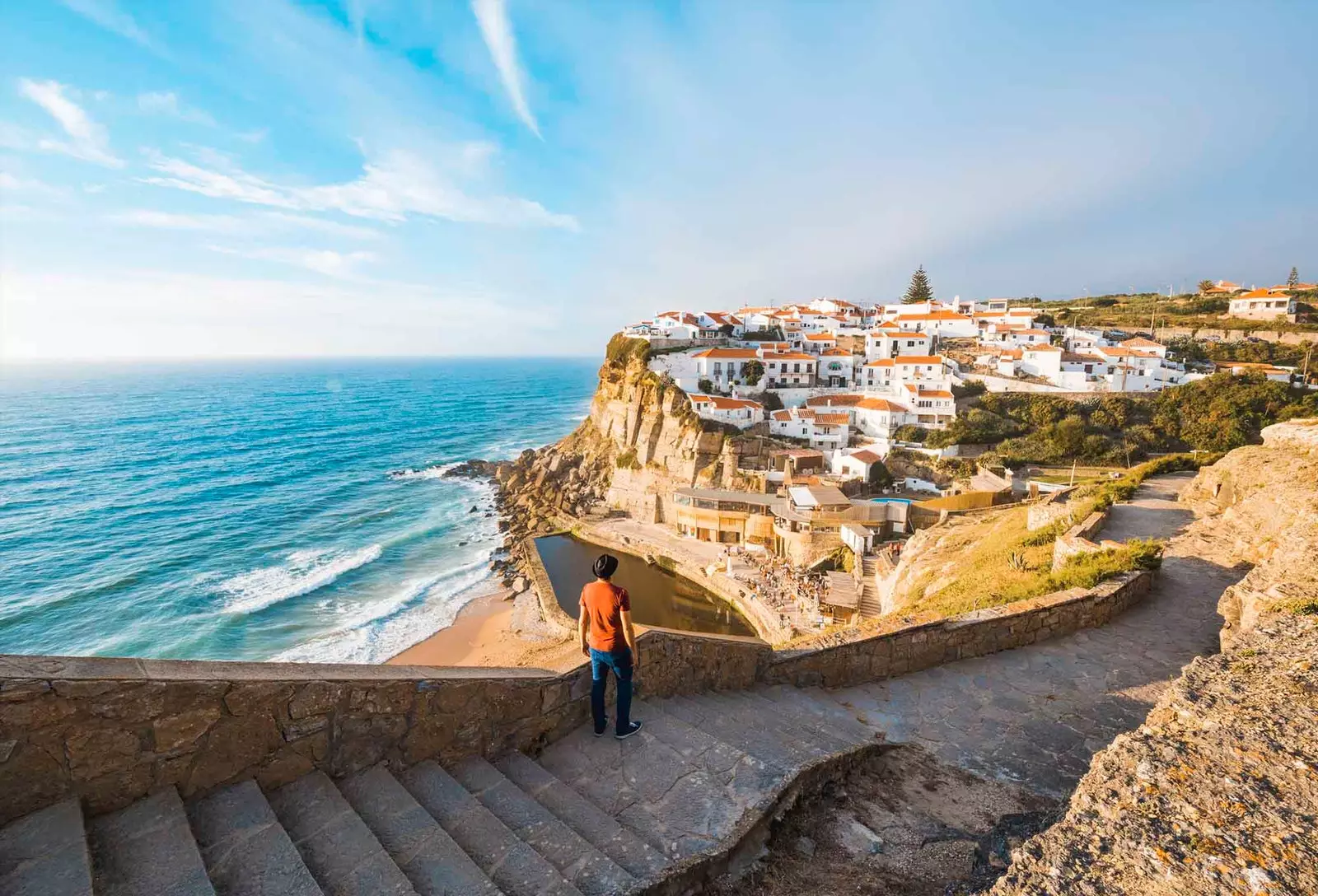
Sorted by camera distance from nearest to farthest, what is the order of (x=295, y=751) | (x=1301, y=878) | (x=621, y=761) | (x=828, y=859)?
1. (x=1301, y=878)
2. (x=295, y=751)
3. (x=828, y=859)
4. (x=621, y=761)

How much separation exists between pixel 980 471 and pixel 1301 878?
1426 inches

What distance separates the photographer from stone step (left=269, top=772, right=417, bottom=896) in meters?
2.89

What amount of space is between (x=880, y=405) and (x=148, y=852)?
44904 mm

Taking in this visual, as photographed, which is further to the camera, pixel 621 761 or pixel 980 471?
pixel 980 471

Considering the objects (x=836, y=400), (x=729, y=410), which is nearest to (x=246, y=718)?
(x=729, y=410)

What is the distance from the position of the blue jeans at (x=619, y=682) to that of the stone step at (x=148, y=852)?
2762 mm

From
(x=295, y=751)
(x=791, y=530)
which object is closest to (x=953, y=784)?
(x=295, y=751)

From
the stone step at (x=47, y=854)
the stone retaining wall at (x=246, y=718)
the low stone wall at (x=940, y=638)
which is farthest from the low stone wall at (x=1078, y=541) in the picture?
the stone step at (x=47, y=854)

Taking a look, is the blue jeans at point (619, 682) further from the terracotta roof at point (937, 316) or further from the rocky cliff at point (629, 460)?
the terracotta roof at point (937, 316)

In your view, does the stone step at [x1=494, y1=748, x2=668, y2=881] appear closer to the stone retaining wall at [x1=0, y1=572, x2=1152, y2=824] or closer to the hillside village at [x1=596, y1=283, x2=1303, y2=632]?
the stone retaining wall at [x1=0, y1=572, x2=1152, y2=824]

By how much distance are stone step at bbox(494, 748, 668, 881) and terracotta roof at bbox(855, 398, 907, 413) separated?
4256 cm

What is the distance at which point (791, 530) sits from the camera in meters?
31.5

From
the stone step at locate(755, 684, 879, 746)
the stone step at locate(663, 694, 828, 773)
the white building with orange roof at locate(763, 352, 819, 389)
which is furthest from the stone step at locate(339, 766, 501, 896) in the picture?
the white building with orange roof at locate(763, 352, 819, 389)

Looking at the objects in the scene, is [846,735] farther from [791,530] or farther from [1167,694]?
[791,530]
